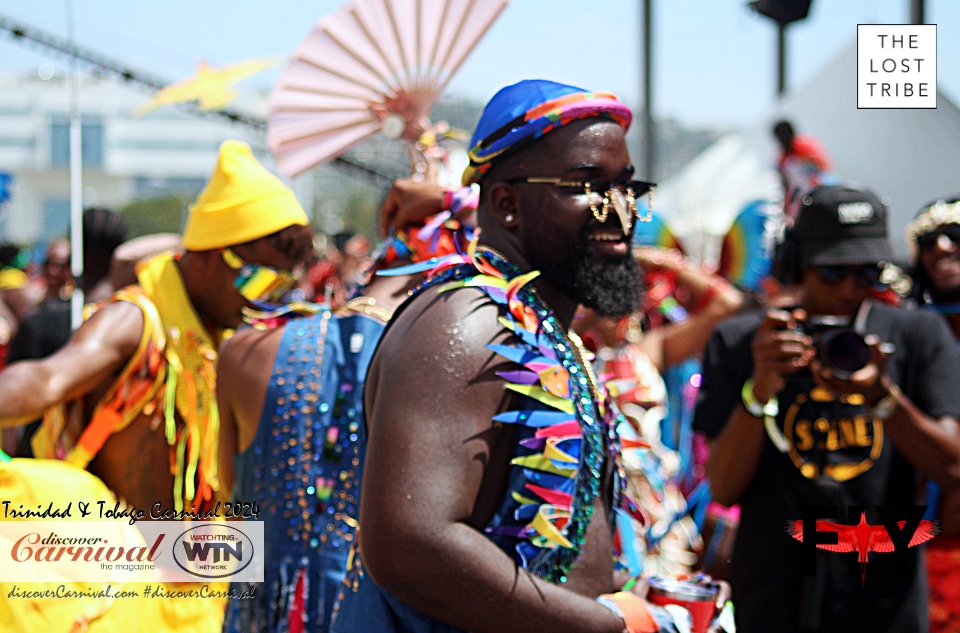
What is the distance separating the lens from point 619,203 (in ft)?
7.00

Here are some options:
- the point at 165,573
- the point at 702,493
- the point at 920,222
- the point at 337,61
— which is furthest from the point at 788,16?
the point at 165,573

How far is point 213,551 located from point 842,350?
1.84 meters

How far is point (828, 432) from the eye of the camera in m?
2.97

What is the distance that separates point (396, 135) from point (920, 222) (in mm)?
2116

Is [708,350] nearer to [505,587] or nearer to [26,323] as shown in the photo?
[505,587]

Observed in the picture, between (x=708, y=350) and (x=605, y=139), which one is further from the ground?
(x=605, y=139)

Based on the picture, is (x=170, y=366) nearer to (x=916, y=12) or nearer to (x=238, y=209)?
(x=238, y=209)

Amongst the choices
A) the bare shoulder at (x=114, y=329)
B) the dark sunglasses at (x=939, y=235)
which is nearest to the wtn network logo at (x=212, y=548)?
the bare shoulder at (x=114, y=329)

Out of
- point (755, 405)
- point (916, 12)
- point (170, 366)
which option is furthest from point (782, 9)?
point (170, 366)

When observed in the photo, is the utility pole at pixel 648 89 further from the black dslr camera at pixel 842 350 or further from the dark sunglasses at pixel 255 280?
the black dslr camera at pixel 842 350

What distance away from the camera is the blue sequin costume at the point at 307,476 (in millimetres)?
2926

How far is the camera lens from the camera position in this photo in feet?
9.05

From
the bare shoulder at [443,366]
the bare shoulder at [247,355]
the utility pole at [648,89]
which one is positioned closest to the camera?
the bare shoulder at [443,366]

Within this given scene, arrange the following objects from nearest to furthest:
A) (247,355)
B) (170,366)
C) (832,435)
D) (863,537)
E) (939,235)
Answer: (863,537) → (832,435) → (247,355) → (170,366) → (939,235)
